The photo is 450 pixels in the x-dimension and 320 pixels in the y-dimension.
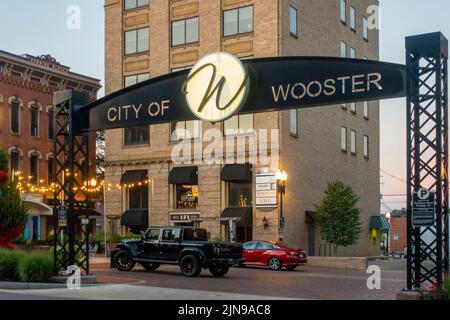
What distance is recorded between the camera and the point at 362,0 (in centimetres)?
5509

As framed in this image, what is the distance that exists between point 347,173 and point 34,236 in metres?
23.6

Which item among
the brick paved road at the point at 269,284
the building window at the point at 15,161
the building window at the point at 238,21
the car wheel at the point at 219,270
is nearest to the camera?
the brick paved road at the point at 269,284

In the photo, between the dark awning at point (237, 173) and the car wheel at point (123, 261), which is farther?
the dark awning at point (237, 173)

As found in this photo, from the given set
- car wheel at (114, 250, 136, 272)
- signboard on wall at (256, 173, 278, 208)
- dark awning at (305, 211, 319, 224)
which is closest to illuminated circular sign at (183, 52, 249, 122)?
car wheel at (114, 250, 136, 272)

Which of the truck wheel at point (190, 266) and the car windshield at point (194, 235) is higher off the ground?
the car windshield at point (194, 235)

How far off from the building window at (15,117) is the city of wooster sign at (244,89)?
101ft

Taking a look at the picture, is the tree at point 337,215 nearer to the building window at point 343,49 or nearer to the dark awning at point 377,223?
the building window at point 343,49

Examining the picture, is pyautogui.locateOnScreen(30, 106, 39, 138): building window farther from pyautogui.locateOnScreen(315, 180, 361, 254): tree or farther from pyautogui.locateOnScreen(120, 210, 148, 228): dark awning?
pyautogui.locateOnScreen(315, 180, 361, 254): tree

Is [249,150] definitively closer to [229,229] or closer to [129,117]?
[229,229]

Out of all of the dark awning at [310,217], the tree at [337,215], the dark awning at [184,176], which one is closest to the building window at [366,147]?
the dark awning at [310,217]

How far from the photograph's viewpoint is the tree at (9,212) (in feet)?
115

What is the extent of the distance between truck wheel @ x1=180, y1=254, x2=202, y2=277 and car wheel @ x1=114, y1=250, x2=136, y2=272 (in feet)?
8.60

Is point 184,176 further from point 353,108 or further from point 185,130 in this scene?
point 353,108
